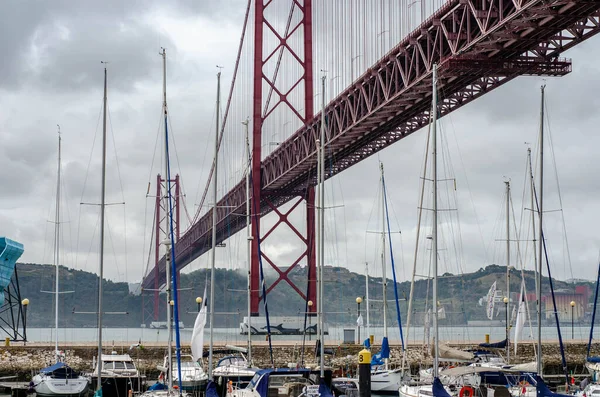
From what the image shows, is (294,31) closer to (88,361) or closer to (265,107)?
(265,107)

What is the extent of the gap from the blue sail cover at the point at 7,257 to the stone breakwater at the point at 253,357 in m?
3.57

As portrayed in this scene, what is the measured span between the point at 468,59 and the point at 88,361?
53.3 feet

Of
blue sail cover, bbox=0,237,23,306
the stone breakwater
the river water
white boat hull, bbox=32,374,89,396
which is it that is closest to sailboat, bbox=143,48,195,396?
the river water

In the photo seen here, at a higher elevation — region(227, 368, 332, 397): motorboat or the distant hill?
the distant hill

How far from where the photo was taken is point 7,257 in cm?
4053

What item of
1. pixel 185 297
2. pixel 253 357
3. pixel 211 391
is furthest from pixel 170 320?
pixel 185 297

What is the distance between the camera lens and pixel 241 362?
99.2 ft

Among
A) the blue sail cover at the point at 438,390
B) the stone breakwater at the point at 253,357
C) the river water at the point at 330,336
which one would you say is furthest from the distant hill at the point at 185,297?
the blue sail cover at the point at 438,390

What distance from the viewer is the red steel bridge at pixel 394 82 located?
2906 cm

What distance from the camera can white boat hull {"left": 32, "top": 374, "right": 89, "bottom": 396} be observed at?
27875 mm

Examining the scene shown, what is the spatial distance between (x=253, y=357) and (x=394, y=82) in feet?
35.0

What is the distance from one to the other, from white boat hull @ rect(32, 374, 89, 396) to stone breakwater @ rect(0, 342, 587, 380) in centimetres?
529

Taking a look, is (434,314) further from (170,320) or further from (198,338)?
(170,320)

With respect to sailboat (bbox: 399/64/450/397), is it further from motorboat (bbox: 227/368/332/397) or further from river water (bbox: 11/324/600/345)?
river water (bbox: 11/324/600/345)
